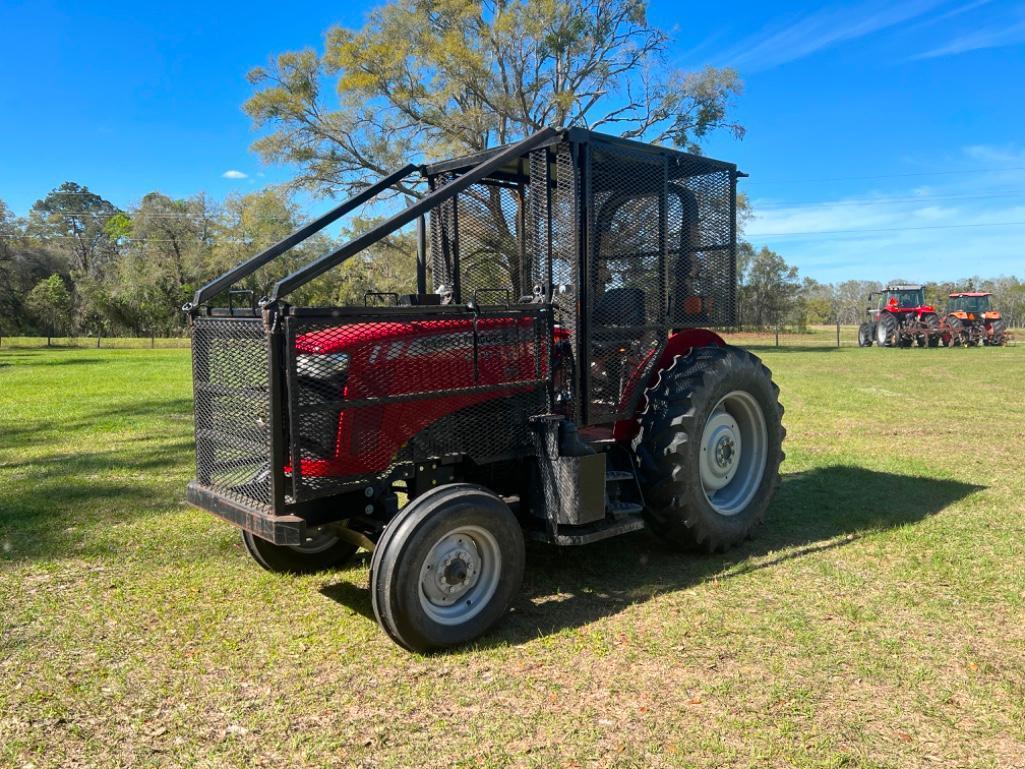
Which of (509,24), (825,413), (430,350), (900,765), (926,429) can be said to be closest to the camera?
(900,765)

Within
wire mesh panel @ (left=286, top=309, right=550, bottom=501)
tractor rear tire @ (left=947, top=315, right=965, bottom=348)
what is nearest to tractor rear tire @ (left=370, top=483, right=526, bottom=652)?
wire mesh panel @ (left=286, top=309, right=550, bottom=501)

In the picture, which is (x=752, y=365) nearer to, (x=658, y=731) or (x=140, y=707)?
(x=658, y=731)

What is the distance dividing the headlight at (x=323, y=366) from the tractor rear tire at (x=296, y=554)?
1.39 metres

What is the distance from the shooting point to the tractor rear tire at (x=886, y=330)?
33469mm

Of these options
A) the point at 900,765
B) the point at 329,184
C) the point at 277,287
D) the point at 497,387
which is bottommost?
the point at 900,765

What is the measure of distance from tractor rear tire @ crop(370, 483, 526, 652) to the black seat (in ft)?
4.70

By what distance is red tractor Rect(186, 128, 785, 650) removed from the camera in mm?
3619

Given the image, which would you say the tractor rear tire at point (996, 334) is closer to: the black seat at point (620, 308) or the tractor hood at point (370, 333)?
the black seat at point (620, 308)

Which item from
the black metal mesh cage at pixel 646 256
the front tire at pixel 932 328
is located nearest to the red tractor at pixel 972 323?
the front tire at pixel 932 328

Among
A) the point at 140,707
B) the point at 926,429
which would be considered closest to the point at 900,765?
the point at 140,707

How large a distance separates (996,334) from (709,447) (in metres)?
35.3

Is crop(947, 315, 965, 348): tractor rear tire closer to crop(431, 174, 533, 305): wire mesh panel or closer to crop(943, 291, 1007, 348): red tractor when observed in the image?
crop(943, 291, 1007, 348): red tractor

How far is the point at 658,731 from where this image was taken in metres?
3.00

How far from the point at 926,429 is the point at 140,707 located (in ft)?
32.3
